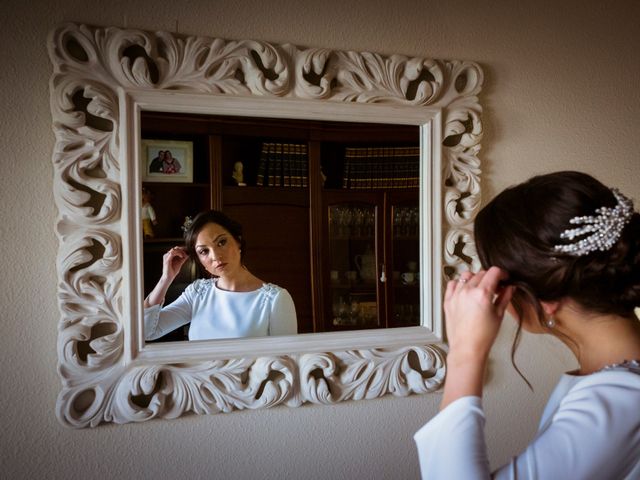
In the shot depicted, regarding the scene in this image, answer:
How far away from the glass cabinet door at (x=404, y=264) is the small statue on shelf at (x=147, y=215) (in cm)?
63

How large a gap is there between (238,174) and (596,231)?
0.78 metres

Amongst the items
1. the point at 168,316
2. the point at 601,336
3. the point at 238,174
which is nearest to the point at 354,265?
the point at 238,174

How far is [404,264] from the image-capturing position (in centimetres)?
124

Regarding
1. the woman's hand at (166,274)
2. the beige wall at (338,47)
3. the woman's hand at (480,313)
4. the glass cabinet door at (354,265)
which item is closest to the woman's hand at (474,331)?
the woman's hand at (480,313)

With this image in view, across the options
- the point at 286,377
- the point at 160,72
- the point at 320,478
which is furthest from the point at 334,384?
the point at 160,72

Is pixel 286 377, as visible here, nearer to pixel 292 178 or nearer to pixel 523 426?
pixel 292 178

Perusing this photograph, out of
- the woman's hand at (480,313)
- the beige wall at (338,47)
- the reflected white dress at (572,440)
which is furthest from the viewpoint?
the beige wall at (338,47)

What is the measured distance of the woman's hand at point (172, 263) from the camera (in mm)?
1070

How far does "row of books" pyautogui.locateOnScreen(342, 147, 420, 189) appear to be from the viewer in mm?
1180

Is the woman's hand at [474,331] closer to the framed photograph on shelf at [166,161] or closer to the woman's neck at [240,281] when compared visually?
the woman's neck at [240,281]

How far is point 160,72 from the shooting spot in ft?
3.45

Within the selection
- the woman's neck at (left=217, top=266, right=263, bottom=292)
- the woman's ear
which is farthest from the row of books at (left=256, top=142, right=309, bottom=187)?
the woman's ear

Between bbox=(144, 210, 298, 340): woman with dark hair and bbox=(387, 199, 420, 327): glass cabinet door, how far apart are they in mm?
299

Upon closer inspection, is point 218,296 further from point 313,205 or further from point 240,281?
point 313,205
